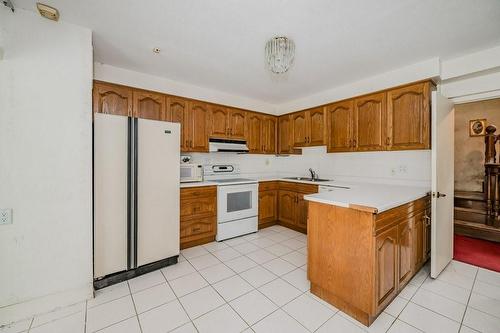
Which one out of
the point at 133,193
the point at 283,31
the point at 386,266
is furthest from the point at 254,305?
the point at 283,31

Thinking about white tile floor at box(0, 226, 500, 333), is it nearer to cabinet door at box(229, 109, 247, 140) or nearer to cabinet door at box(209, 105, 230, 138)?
cabinet door at box(209, 105, 230, 138)

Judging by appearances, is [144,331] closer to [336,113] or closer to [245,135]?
[245,135]

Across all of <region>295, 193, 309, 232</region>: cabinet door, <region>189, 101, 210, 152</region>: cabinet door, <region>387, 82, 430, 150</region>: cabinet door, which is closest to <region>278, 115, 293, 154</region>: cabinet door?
<region>295, 193, 309, 232</region>: cabinet door

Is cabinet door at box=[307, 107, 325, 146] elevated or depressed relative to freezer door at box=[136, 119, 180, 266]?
elevated

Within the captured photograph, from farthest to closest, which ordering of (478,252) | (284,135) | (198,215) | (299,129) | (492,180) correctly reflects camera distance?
(284,135)
(299,129)
(492,180)
(198,215)
(478,252)

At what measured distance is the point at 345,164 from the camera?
351 cm

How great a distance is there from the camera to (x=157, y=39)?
2121mm

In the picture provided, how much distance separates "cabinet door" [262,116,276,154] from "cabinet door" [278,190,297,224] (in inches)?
36.2

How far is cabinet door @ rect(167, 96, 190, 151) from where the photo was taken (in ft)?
10.00

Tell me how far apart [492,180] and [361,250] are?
3.74m

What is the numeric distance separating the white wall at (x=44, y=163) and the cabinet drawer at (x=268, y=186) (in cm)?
249

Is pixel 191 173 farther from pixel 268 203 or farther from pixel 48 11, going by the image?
pixel 48 11

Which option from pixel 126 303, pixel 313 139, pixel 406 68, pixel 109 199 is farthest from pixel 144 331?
pixel 406 68

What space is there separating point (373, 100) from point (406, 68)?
1.63 feet
